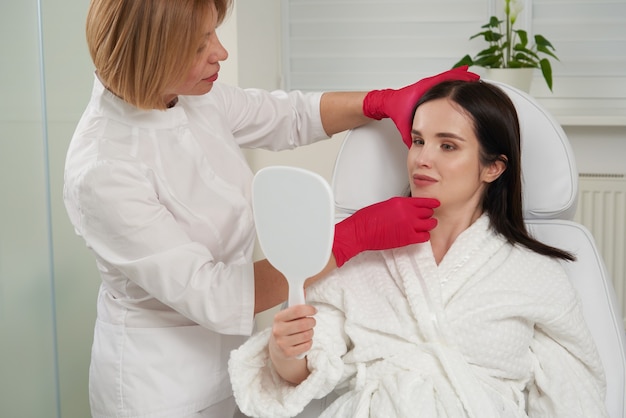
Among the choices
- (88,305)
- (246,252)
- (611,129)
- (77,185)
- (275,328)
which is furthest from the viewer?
(611,129)

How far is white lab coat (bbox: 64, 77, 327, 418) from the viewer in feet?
4.26

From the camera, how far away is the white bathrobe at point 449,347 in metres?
1.29

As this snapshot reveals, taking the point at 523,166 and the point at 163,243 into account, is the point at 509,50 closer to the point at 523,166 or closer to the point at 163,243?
the point at 523,166

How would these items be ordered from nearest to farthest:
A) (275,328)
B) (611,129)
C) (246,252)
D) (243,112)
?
(275,328), (246,252), (243,112), (611,129)

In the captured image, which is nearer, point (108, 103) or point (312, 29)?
point (108, 103)

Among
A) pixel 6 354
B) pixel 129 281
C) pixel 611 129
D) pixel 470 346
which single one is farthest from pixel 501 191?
pixel 611 129

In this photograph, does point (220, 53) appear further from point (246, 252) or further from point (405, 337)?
point (405, 337)

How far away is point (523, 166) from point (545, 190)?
6 centimetres

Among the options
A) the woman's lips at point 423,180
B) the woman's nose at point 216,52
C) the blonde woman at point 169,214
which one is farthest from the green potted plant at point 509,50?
the woman's nose at point 216,52

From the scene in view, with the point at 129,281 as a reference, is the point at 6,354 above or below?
below

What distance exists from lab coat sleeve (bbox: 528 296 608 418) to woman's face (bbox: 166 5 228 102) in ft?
2.34

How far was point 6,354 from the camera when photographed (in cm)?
165

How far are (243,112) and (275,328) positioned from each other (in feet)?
1.97

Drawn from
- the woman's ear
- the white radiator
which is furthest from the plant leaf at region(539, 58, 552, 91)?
the woman's ear
